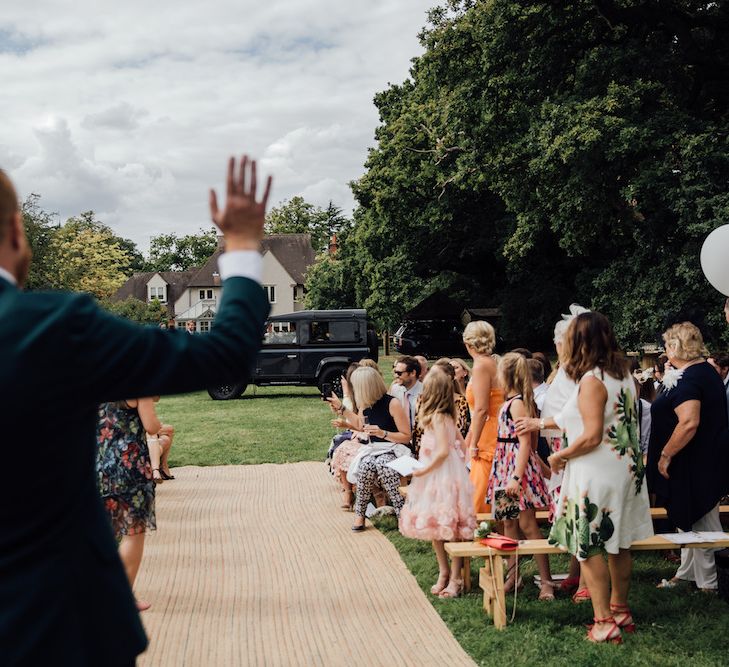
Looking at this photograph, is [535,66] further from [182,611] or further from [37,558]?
[37,558]

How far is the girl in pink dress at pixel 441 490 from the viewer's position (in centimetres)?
680

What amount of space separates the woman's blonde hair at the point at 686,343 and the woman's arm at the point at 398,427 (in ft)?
10.5

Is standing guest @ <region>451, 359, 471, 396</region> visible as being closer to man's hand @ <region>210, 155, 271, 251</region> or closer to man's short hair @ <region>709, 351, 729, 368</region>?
man's short hair @ <region>709, 351, 729, 368</region>

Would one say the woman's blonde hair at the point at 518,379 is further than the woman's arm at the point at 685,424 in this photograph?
Yes

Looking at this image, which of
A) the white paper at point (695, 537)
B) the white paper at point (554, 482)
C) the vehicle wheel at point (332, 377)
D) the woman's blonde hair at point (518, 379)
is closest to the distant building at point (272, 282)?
the vehicle wheel at point (332, 377)

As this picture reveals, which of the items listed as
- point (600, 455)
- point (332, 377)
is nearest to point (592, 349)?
point (600, 455)

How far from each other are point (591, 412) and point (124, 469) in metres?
3.21

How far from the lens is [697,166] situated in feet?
62.2

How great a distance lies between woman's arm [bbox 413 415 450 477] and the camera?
682 cm

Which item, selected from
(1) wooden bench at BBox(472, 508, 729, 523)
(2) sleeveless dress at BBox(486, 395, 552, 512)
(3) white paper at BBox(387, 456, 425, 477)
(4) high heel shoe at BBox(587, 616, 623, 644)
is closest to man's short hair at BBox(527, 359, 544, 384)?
(2) sleeveless dress at BBox(486, 395, 552, 512)

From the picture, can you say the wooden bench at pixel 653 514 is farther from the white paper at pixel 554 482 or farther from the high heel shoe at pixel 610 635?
the high heel shoe at pixel 610 635

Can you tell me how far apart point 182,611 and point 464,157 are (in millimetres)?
19695

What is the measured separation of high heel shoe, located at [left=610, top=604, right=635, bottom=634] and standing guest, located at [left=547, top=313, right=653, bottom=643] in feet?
0.46

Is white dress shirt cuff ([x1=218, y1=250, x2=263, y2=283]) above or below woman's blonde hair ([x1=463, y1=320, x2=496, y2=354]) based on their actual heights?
above
